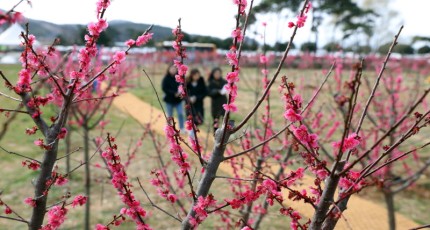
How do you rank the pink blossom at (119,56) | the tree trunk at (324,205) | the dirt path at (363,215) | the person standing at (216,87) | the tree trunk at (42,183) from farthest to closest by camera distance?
1. the person standing at (216,87)
2. the dirt path at (363,215)
3. the pink blossom at (119,56)
4. the tree trunk at (42,183)
5. the tree trunk at (324,205)

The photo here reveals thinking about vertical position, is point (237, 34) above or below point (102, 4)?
below

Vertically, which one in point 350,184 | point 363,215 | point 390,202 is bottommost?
point 363,215

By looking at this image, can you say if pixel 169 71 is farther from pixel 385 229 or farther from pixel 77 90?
pixel 77 90

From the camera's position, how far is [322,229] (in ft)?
5.47

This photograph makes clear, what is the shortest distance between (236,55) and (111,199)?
4.97m

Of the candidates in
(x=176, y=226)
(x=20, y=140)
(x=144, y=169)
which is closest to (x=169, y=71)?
(x=144, y=169)

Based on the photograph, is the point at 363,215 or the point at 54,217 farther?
the point at 363,215

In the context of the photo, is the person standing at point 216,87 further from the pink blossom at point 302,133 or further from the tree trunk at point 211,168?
the pink blossom at point 302,133

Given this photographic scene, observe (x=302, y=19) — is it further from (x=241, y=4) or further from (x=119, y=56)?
(x=119, y=56)

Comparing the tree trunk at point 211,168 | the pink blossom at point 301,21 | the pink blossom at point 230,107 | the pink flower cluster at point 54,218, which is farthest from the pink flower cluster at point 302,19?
the pink flower cluster at point 54,218

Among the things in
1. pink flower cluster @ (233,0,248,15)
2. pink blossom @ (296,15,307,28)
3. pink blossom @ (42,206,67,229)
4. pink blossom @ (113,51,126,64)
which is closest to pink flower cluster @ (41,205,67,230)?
pink blossom @ (42,206,67,229)

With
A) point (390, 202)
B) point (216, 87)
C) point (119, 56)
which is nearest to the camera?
point (119, 56)

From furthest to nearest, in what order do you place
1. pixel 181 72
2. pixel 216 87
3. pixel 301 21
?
pixel 216 87, pixel 181 72, pixel 301 21

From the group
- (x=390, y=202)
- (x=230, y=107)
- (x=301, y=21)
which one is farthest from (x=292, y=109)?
(x=390, y=202)
